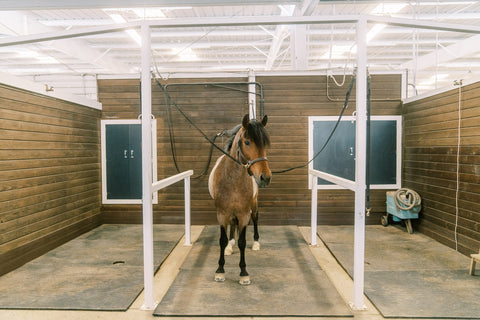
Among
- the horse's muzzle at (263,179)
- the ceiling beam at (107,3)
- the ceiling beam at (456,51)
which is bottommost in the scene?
the horse's muzzle at (263,179)

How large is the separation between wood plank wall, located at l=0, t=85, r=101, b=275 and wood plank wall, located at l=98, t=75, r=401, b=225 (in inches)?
46.9

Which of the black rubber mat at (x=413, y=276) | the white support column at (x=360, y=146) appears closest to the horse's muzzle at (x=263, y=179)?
the white support column at (x=360, y=146)

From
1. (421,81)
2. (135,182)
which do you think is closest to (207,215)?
(135,182)

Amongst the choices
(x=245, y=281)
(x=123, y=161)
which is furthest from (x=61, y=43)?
(x=245, y=281)

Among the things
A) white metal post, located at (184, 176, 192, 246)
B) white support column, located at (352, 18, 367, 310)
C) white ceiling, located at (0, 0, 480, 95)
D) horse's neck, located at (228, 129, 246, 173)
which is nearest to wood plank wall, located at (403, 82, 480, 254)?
white ceiling, located at (0, 0, 480, 95)

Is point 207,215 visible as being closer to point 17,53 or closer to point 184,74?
point 184,74

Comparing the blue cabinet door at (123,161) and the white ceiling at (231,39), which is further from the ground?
the white ceiling at (231,39)

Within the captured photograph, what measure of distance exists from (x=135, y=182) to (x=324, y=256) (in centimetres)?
330

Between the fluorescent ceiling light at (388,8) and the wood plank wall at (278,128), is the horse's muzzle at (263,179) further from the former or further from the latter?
the fluorescent ceiling light at (388,8)

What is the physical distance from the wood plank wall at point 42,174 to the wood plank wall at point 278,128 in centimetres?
119

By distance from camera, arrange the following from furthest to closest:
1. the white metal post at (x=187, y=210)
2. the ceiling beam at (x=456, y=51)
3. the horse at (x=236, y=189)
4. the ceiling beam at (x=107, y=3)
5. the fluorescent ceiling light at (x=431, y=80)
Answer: the fluorescent ceiling light at (x=431, y=80) < the ceiling beam at (x=456, y=51) < the ceiling beam at (x=107, y=3) < the white metal post at (x=187, y=210) < the horse at (x=236, y=189)

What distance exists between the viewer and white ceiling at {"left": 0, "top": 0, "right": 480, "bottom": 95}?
15.5 feet

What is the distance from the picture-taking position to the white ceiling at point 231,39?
4731 mm

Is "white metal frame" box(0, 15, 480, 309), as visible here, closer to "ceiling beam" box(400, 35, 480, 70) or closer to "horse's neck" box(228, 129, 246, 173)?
"horse's neck" box(228, 129, 246, 173)
